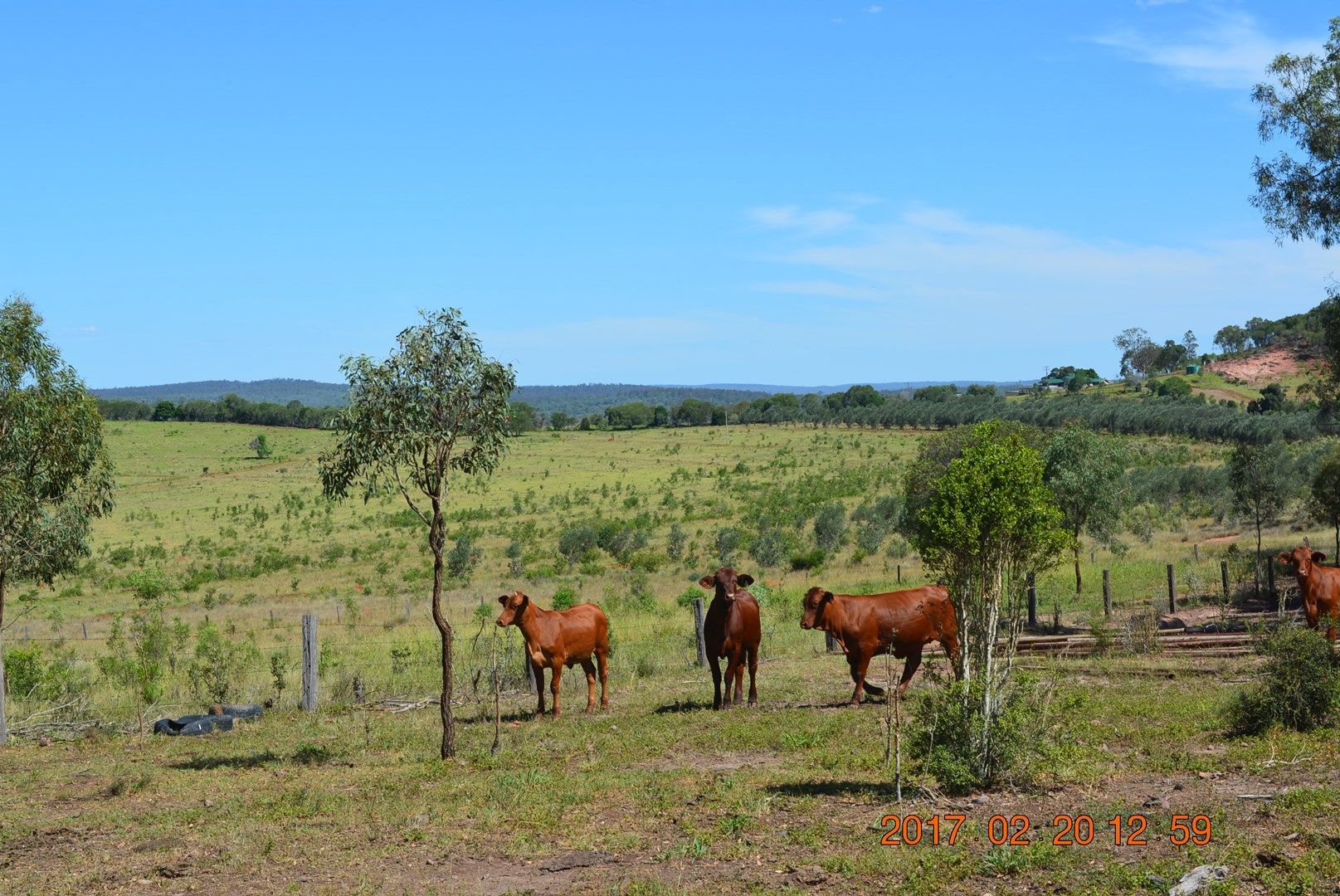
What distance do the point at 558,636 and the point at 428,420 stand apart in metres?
4.76

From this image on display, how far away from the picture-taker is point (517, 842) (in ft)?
33.1

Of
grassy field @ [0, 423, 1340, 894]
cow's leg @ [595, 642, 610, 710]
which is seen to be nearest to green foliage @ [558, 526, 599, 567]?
grassy field @ [0, 423, 1340, 894]

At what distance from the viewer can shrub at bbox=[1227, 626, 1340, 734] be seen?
12.2m

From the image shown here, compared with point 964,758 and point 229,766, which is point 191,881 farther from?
point 964,758

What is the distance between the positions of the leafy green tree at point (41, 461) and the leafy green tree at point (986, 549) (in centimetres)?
1294

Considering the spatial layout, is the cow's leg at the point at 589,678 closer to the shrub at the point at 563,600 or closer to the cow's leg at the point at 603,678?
Result: the cow's leg at the point at 603,678

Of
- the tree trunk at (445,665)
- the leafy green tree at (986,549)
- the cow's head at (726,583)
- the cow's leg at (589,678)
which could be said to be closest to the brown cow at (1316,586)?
the cow's head at (726,583)

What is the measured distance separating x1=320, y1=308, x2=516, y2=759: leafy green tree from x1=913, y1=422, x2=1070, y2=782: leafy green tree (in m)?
5.65

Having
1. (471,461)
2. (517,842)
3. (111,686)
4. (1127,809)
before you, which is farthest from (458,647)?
(1127,809)

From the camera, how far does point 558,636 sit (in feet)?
56.5

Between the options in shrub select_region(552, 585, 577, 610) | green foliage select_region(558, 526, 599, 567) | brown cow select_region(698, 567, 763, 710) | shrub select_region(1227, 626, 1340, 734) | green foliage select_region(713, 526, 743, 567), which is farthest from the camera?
green foliage select_region(558, 526, 599, 567)

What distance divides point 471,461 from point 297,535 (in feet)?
175

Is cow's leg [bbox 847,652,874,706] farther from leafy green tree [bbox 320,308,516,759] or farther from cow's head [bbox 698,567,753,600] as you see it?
leafy green tree [bbox 320,308,516,759]

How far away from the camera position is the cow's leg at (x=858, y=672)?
16.1 meters
